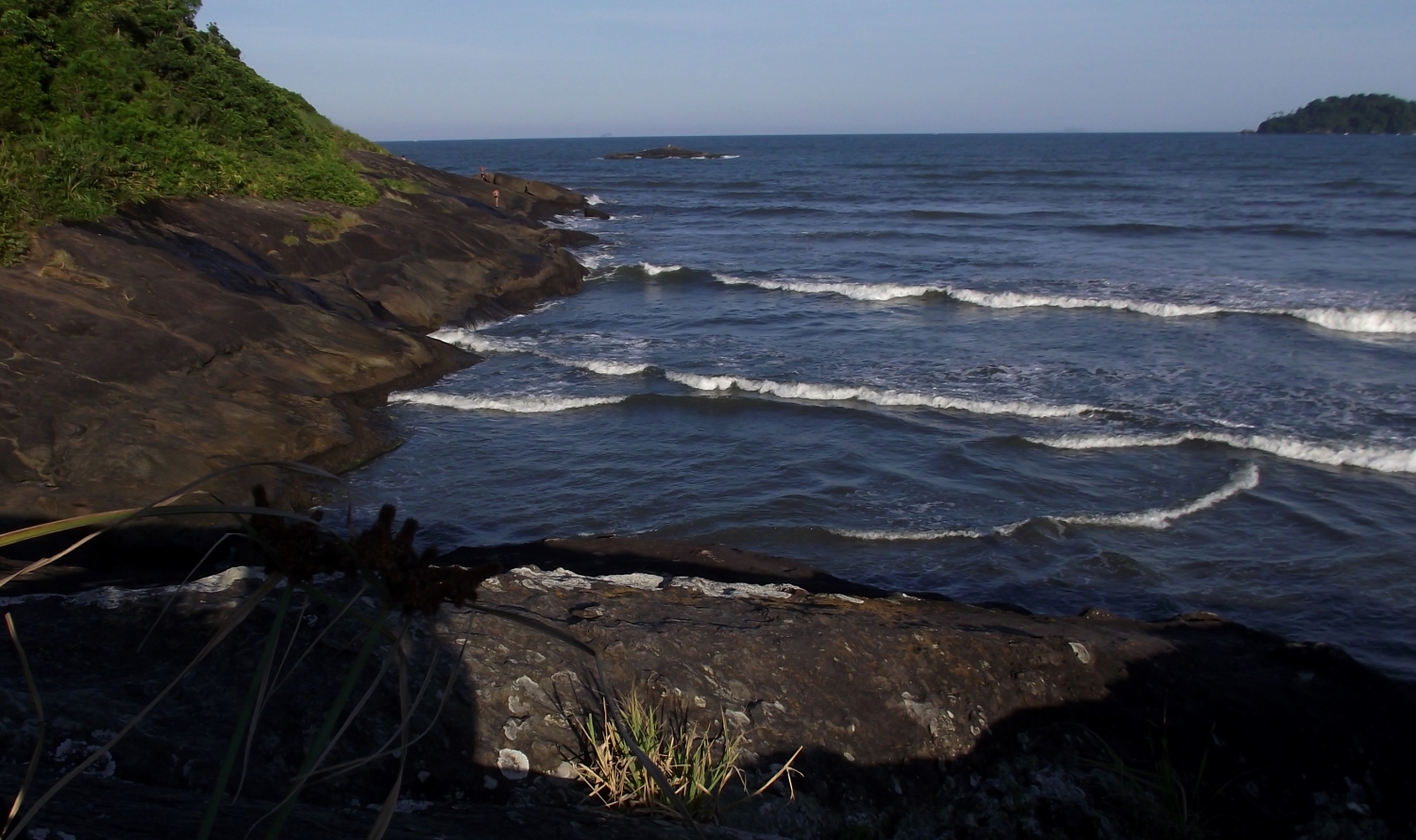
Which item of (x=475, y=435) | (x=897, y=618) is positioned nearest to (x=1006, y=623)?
(x=897, y=618)

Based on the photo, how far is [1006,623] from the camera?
237 inches

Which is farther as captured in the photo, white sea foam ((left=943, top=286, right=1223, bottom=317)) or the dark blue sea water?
white sea foam ((left=943, top=286, right=1223, bottom=317))

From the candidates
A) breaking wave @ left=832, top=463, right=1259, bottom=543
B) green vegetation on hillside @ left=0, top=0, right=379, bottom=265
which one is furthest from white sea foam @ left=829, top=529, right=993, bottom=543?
green vegetation on hillside @ left=0, top=0, right=379, bottom=265

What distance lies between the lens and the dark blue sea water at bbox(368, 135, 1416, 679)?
9.02 metres

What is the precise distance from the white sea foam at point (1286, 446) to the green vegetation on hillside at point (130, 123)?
12.8 meters

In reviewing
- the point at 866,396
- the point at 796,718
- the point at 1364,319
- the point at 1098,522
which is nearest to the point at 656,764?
the point at 796,718

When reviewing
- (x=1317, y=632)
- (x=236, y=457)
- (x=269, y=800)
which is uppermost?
(x=269, y=800)

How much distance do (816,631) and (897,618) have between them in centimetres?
80

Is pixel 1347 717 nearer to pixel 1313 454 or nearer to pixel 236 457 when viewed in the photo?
pixel 1313 454

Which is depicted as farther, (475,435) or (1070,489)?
(475,435)

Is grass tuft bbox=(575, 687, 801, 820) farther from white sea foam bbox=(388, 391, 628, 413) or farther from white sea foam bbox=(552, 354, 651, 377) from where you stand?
white sea foam bbox=(552, 354, 651, 377)

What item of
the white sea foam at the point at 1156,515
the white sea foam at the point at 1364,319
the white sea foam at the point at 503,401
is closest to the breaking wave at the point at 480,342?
the white sea foam at the point at 503,401

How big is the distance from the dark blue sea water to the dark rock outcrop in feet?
3.02

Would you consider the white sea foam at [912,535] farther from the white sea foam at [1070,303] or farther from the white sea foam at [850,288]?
the white sea foam at [850,288]
